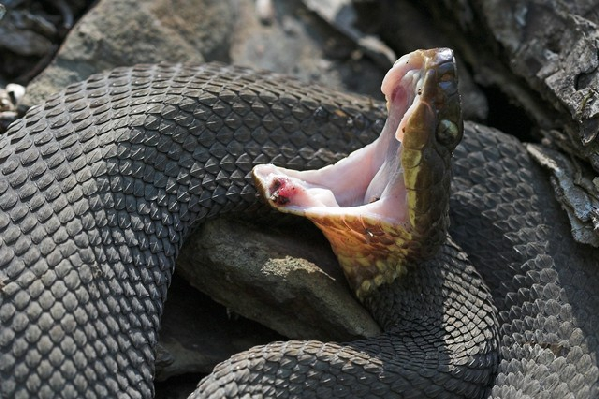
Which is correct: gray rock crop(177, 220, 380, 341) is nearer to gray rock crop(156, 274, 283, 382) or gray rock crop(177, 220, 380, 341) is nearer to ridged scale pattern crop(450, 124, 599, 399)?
gray rock crop(156, 274, 283, 382)

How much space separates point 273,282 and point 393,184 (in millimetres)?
873

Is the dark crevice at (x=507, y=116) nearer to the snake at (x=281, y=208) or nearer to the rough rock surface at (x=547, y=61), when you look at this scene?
the rough rock surface at (x=547, y=61)

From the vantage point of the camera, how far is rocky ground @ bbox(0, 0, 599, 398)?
484 centimetres

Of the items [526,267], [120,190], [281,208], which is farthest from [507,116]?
[120,190]

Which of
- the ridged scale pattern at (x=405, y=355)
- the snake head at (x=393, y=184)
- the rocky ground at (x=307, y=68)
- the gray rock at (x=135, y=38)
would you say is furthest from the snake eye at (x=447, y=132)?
the gray rock at (x=135, y=38)

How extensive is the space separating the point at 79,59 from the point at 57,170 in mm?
1688

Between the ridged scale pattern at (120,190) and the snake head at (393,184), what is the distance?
300mm

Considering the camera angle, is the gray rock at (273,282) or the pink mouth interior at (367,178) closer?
the pink mouth interior at (367,178)

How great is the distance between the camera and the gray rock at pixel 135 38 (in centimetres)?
577

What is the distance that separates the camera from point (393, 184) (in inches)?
177

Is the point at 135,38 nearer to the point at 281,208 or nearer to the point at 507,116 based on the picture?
the point at 281,208

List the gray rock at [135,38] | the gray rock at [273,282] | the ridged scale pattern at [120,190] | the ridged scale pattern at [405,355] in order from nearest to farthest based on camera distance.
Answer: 1. the ridged scale pattern at [120,190]
2. the ridged scale pattern at [405,355]
3. the gray rock at [273,282]
4. the gray rock at [135,38]

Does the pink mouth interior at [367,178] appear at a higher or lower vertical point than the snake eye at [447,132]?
lower

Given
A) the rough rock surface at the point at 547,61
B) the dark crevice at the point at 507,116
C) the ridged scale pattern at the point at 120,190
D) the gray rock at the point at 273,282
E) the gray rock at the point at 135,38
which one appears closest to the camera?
the ridged scale pattern at the point at 120,190
